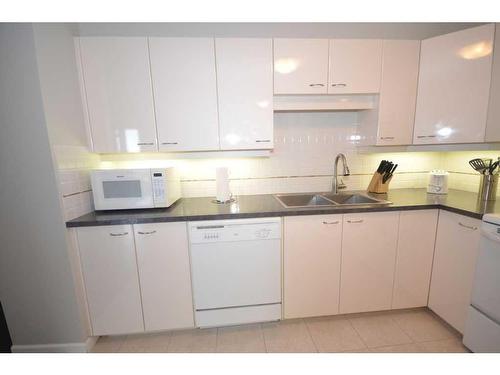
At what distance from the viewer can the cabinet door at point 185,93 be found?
158 centimetres

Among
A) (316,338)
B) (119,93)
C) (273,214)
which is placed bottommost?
(316,338)

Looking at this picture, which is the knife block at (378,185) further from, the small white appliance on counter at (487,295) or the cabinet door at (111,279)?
the cabinet door at (111,279)

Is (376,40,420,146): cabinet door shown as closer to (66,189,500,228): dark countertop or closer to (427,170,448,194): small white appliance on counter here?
(427,170,448,194): small white appliance on counter

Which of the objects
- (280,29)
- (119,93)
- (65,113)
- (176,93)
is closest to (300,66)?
(280,29)

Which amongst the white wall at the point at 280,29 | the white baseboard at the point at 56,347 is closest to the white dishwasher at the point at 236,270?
the white baseboard at the point at 56,347

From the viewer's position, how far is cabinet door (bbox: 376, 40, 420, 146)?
1.70 m

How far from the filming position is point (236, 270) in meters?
1.58

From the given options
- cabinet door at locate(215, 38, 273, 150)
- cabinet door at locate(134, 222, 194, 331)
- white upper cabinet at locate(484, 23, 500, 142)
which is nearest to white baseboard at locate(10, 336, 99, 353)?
cabinet door at locate(134, 222, 194, 331)

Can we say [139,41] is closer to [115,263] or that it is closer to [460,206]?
[115,263]

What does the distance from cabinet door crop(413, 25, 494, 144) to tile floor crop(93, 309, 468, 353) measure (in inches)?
57.8

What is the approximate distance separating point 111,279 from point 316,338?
1.53 metres

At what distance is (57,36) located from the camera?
1379mm

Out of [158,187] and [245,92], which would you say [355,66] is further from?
[158,187]

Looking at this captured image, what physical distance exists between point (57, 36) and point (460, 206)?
2892 millimetres
